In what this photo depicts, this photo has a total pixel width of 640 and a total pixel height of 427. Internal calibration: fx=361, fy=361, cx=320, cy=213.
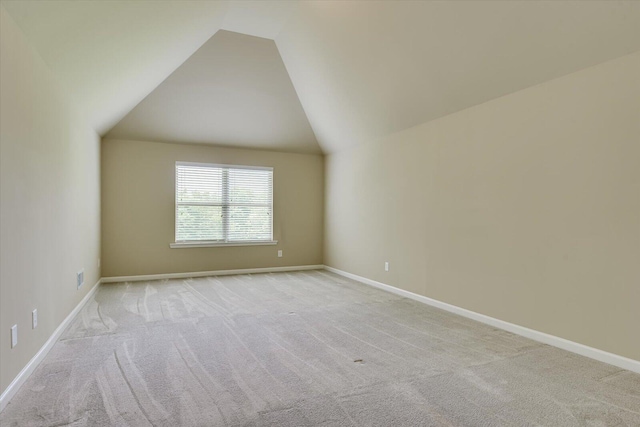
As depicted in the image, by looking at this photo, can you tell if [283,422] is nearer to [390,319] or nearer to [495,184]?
[390,319]

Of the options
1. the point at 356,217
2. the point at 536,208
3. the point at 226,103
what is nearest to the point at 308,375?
the point at 536,208

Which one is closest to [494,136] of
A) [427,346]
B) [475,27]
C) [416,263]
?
[475,27]

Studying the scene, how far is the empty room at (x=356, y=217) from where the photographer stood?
7.28 ft

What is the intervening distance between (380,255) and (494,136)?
243cm

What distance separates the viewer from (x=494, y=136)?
11.9ft

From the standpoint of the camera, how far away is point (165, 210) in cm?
601

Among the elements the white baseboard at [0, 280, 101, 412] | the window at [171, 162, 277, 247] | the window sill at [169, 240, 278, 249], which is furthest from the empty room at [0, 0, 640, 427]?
the window at [171, 162, 277, 247]

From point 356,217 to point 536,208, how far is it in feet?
10.2

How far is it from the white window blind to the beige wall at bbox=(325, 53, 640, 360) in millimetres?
2674

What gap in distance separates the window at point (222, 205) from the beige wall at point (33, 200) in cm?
213

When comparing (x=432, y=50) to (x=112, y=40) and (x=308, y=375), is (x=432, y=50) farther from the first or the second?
(x=308, y=375)

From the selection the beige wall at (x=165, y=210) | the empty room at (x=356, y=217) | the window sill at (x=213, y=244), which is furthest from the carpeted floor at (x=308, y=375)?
the window sill at (x=213, y=244)

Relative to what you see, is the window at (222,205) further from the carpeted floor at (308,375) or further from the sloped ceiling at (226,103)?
the carpeted floor at (308,375)

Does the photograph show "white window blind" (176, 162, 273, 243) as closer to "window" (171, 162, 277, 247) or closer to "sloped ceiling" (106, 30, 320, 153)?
"window" (171, 162, 277, 247)
